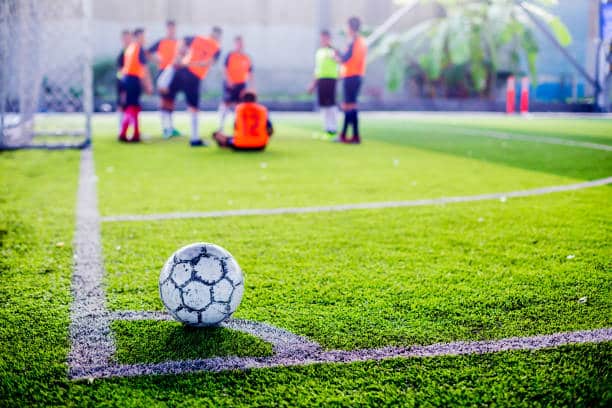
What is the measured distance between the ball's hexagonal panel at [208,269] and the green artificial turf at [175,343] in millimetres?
215

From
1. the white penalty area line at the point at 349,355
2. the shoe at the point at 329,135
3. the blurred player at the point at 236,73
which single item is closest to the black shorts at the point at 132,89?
the blurred player at the point at 236,73

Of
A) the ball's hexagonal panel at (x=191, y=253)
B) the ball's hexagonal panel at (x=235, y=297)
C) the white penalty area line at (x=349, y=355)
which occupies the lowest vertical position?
the white penalty area line at (x=349, y=355)

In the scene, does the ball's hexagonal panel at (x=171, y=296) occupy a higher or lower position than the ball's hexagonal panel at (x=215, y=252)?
lower

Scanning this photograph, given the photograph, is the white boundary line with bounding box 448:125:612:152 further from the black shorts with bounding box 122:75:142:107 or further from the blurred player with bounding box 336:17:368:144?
the black shorts with bounding box 122:75:142:107

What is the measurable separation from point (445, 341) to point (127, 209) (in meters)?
3.25

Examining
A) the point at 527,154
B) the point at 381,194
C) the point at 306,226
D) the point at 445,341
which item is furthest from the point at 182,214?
the point at 527,154

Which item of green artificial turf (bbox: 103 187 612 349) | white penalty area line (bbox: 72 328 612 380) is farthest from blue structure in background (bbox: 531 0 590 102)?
white penalty area line (bbox: 72 328 612 380)

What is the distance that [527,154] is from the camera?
8891mm

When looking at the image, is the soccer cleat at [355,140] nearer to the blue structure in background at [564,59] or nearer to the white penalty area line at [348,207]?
the white penalty area line at [348,207]

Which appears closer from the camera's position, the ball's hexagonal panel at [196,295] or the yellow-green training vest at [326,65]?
A: the ball's hexagonal panel at [196,295]

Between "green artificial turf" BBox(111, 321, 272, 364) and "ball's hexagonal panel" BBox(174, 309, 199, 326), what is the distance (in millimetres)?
44

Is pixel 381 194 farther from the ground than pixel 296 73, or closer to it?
closer to it

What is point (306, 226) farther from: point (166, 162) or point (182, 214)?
point (166, 162)

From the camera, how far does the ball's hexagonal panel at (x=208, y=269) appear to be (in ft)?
8.21
